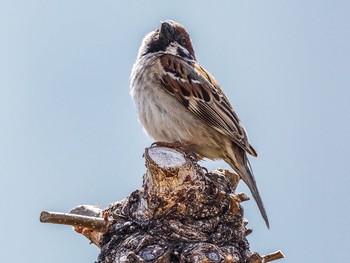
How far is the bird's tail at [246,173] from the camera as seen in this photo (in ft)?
13.2

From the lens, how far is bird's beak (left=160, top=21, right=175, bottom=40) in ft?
16.8

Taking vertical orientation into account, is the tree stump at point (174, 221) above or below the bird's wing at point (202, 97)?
below

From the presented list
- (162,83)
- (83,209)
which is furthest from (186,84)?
(83,209)

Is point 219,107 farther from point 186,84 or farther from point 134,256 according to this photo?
point 134,256

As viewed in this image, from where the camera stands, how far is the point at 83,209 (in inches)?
130

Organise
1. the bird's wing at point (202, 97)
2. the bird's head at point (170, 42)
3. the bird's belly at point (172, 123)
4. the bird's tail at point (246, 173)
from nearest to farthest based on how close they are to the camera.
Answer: the bird's tail at point (246, 173) → the bird's belly at point (172, 123) → the bird's wing at point (202, 97) → the bird's head at point (170, 42)

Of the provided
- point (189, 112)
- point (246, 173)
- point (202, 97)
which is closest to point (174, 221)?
point (246, 173)

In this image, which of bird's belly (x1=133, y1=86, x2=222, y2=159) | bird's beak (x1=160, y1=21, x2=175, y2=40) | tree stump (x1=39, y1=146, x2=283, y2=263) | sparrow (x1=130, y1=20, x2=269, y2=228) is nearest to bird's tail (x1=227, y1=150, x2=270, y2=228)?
sparrow (x1=130, y1=20, x2=269, y2=228)

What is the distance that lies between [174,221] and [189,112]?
1590 mm

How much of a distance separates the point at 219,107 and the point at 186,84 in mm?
288

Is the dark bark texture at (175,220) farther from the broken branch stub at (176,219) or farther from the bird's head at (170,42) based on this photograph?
the bird's head at (170,42)

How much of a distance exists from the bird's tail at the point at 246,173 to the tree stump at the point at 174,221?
2.71ft

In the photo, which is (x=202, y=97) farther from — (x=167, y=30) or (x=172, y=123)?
(x=167, y=30)

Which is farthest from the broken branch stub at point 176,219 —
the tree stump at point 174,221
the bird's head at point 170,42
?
the bird's head at point 170,42
